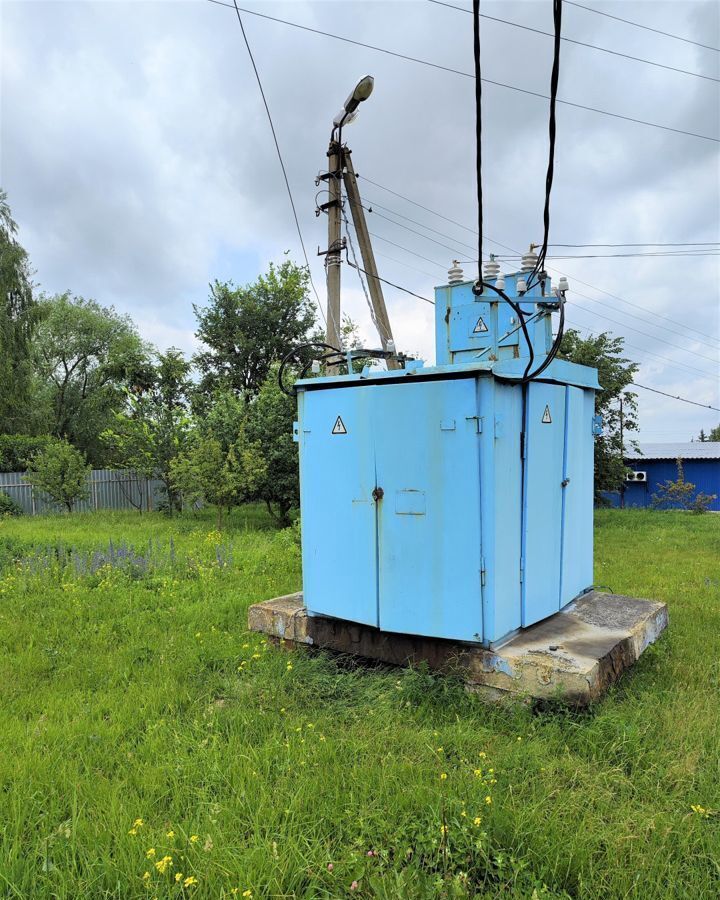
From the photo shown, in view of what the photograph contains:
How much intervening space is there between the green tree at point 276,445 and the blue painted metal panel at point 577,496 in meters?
7.98

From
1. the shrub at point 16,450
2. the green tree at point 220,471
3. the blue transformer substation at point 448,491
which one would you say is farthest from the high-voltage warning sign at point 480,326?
the shrub at point 16,450

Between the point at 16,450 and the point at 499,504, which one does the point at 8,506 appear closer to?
the point at 16,450

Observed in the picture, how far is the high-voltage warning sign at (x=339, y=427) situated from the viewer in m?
3.38

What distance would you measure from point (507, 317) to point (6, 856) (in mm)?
3725

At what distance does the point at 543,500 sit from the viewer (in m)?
3.38

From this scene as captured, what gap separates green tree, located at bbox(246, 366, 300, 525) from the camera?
11641mm

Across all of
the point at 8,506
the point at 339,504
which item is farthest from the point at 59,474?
the point at 339,504

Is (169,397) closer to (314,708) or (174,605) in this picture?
(174,605)

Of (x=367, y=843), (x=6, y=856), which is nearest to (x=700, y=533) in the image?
(x=367, y=843)

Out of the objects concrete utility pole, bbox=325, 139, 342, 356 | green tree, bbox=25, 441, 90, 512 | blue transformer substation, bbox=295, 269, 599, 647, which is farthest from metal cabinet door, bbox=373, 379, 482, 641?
green tree, bbox=25, 441, 90, 512

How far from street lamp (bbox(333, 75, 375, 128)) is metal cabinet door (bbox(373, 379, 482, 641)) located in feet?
24.6

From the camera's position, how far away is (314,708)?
9.78ft

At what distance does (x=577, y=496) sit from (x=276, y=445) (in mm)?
8659

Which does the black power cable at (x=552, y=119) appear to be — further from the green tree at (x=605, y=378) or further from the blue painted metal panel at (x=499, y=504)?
the green tree at (x=605, y=378)
